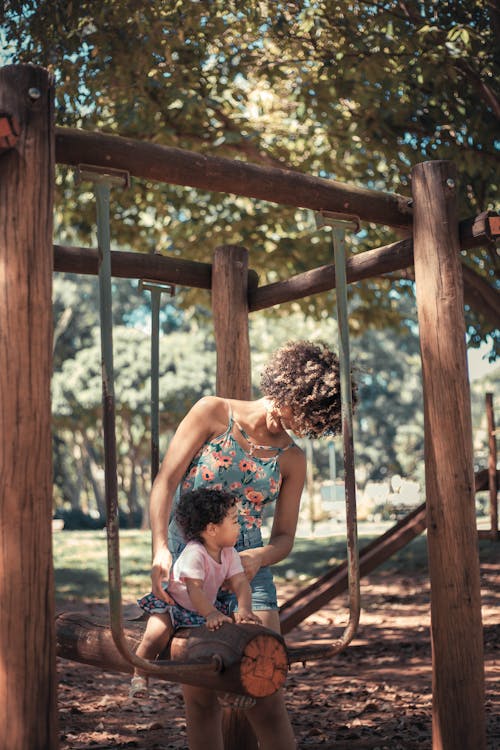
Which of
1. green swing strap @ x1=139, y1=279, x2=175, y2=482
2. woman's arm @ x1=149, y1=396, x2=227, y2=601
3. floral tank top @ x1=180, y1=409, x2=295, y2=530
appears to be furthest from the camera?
green swing strap @ x1=139, y1=279, x2=175, y2=482

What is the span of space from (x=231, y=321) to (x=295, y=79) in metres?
5.23

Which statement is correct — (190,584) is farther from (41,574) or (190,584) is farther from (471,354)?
(471,354)

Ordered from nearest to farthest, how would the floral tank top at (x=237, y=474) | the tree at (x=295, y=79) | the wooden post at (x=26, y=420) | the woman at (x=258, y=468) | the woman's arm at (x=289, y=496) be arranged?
the wooden post at (x=26, y=420) < the woman at (x=258, y=468) < the floral tank top at (x=237, y=474) < the woman's arm at (x=289, y=496) < the tree at (x=295, y=79)

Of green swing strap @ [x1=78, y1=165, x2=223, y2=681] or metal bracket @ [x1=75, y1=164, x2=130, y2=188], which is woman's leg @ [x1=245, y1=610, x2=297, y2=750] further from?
metal bracket @ [x1=75, y1=164, x2=130, y2=188]

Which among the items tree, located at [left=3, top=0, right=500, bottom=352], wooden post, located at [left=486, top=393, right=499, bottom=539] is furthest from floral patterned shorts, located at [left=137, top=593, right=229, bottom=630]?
tree, located at [left=3, top=0, right=500, bottom=352]

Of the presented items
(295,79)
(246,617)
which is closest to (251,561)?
(246,617)

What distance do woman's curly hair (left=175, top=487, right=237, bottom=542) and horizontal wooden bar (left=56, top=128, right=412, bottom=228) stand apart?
121 centimetres

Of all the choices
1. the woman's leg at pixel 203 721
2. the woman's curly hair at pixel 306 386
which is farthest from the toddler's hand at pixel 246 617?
the woman's curly hair at pixel 306 386

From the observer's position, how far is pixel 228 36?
29.8ft

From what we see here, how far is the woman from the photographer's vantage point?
3.26 meters

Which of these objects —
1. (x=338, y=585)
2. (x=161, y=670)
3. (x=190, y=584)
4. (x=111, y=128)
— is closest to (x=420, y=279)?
(x=190, y=584)

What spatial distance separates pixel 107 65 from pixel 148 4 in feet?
2.45

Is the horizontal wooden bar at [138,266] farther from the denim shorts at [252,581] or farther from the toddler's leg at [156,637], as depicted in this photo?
the toddler's leg at [156,637]

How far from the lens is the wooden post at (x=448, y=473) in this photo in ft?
12.3
